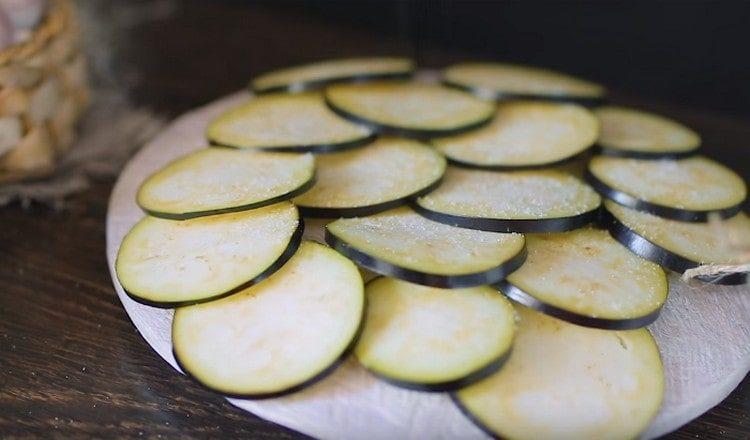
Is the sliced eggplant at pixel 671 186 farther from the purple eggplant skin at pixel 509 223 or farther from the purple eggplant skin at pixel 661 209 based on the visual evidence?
the purple eggplant skin at pixel 509 223

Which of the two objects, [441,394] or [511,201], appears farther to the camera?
[511,201]

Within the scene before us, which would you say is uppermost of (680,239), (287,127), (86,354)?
(287,127)

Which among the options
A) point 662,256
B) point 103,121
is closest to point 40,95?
point 103,121

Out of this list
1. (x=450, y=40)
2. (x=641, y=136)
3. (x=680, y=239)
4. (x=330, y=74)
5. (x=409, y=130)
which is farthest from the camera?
(x=450, y=40)

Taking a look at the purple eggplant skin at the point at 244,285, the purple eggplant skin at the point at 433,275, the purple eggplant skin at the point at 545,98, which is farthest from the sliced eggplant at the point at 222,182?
the purple eggplant skin at the point at 545,98

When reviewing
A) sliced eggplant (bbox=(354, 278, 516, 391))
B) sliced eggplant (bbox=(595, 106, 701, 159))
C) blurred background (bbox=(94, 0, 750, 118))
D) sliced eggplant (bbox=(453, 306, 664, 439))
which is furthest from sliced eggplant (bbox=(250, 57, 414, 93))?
sliced eggplant (bbox=(453, 306, 664, 439))

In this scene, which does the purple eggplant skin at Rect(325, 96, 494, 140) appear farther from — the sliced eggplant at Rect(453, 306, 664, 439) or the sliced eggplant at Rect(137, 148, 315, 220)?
the sliced eggplant at Rect(453, 306, 664, 439)

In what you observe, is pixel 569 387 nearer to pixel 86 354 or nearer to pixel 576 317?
pixel 576 317
